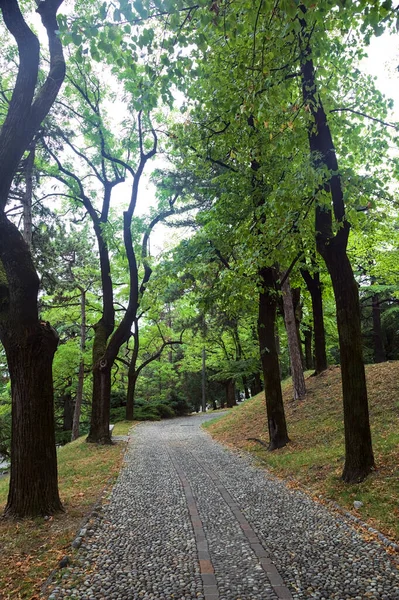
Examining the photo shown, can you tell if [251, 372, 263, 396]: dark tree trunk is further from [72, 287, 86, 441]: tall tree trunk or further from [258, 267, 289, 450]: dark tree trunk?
[258, 267, 289, 450]: dark tree trunk

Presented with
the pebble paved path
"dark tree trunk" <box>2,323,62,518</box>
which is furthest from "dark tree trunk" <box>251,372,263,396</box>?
"dark tree trunk" <box>2,323,62,518</box>

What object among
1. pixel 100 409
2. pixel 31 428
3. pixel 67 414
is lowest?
pixel 67 414

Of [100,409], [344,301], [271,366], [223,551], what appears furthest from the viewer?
[100,409]

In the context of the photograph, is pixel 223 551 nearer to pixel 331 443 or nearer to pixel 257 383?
pixel 331 443

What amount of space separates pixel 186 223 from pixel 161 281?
194 inches

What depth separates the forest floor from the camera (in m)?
3.59

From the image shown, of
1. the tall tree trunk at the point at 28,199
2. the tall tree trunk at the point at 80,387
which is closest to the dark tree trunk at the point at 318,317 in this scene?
the tall tree trunk at the point at 28,199

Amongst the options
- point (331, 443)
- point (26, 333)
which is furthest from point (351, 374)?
point (26, 333)

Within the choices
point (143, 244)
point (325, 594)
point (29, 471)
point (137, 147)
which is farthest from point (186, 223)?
point (325, 594)

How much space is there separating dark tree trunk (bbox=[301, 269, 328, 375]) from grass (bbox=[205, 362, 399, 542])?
1.86 feet

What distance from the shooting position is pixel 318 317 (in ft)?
50.6

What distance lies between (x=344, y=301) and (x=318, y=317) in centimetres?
941

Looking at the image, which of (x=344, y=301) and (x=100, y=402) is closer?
(x=344, y=301)

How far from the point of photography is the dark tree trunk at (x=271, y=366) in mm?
9906
